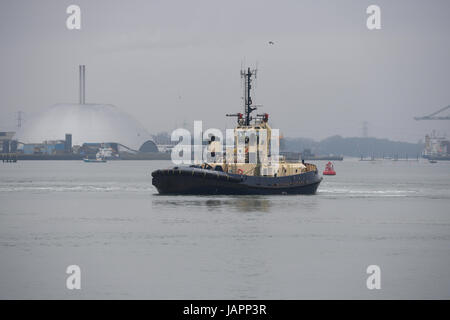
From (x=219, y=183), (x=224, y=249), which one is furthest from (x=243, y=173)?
(x=224, y=249)

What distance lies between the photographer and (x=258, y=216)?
5116 cm

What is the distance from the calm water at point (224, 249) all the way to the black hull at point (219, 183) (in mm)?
1692

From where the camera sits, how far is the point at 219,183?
212 feet

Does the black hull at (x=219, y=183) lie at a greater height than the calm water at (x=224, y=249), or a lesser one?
greater

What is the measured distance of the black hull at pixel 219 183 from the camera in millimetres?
64312

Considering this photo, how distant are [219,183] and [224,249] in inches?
1152

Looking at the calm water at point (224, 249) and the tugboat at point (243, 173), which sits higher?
the tugboat at point (243, 173)

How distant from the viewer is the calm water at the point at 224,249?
85.6 feet

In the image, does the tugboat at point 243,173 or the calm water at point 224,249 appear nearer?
the calm water at point 224,249

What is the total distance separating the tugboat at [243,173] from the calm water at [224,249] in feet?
6.90

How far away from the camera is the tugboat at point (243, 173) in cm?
6469

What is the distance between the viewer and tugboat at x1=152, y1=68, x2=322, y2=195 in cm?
6469

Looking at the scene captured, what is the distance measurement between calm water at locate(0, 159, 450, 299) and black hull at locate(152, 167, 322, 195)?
66.6 inches
